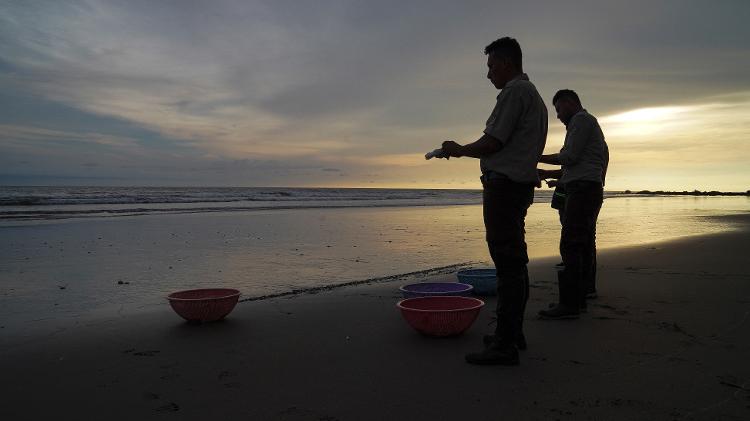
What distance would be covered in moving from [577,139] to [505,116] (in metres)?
1.70

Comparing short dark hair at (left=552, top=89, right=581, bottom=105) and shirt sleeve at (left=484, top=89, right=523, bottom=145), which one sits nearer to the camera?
shirt sleeve at (left=484, top=89, right=523, bottom=145)

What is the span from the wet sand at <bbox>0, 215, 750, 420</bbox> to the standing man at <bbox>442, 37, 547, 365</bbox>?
28 cm

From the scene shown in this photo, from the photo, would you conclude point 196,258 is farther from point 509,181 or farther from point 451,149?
point 509,181

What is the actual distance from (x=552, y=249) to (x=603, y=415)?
312 inches

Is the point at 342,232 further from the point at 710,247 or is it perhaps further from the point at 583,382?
the point at 583,382

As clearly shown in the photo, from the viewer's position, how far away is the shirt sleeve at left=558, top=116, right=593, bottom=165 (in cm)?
462

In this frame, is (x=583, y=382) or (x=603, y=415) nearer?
(x=603, y=415)

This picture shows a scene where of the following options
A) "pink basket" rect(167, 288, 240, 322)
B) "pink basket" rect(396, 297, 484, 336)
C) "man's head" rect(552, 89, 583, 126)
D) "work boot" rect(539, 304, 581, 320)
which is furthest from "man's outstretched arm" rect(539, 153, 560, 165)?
"pink basket" rect(167, 288, 240, 322)

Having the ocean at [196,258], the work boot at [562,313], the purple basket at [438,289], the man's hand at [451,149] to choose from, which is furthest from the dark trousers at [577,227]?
the ocean at [196,258]

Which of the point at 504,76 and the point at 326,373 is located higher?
the point at 504,76

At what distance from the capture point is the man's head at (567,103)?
491 centimetres

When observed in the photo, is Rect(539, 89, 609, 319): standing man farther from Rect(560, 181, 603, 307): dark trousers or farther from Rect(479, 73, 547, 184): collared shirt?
Rect(479, 73, 547, 184): collared shirt

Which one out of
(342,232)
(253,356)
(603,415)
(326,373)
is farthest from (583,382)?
(342,232)

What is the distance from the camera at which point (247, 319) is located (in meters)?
4.66
